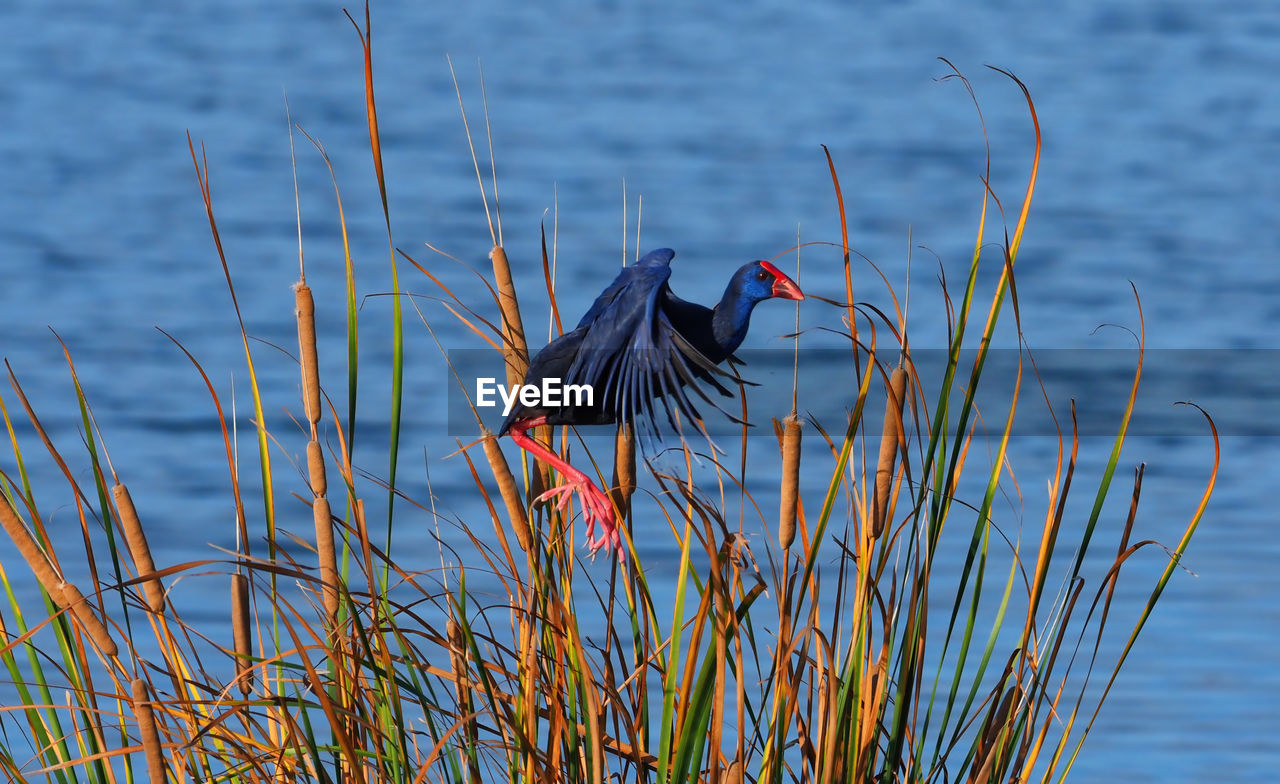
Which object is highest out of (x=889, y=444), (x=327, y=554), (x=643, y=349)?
(x=643, y=349)

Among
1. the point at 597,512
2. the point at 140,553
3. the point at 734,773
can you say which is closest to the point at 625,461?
the point at 597,512

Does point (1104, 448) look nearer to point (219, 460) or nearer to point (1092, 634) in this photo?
point (1092, 634)

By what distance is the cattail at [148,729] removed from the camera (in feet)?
4.22

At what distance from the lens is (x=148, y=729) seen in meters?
1.34

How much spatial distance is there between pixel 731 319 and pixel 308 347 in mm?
389

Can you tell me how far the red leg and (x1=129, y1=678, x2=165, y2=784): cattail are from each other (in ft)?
1.27

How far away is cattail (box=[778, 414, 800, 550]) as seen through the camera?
1.32 m

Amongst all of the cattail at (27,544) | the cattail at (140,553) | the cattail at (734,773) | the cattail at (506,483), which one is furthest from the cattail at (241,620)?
the cattail at (734,773)

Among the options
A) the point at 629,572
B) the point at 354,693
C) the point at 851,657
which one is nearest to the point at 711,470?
the point at 629,572

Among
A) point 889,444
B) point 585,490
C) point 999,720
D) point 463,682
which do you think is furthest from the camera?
point 999,720

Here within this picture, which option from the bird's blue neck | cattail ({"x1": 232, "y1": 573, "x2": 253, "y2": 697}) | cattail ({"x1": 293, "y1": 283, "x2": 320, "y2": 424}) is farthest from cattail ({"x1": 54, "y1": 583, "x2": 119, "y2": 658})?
the bird's blue neck

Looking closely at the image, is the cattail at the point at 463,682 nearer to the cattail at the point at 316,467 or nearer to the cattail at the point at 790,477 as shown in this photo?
the cattail at the point at 316,467

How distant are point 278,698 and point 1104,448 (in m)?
3.07

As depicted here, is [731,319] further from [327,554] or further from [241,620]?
[241,620]
